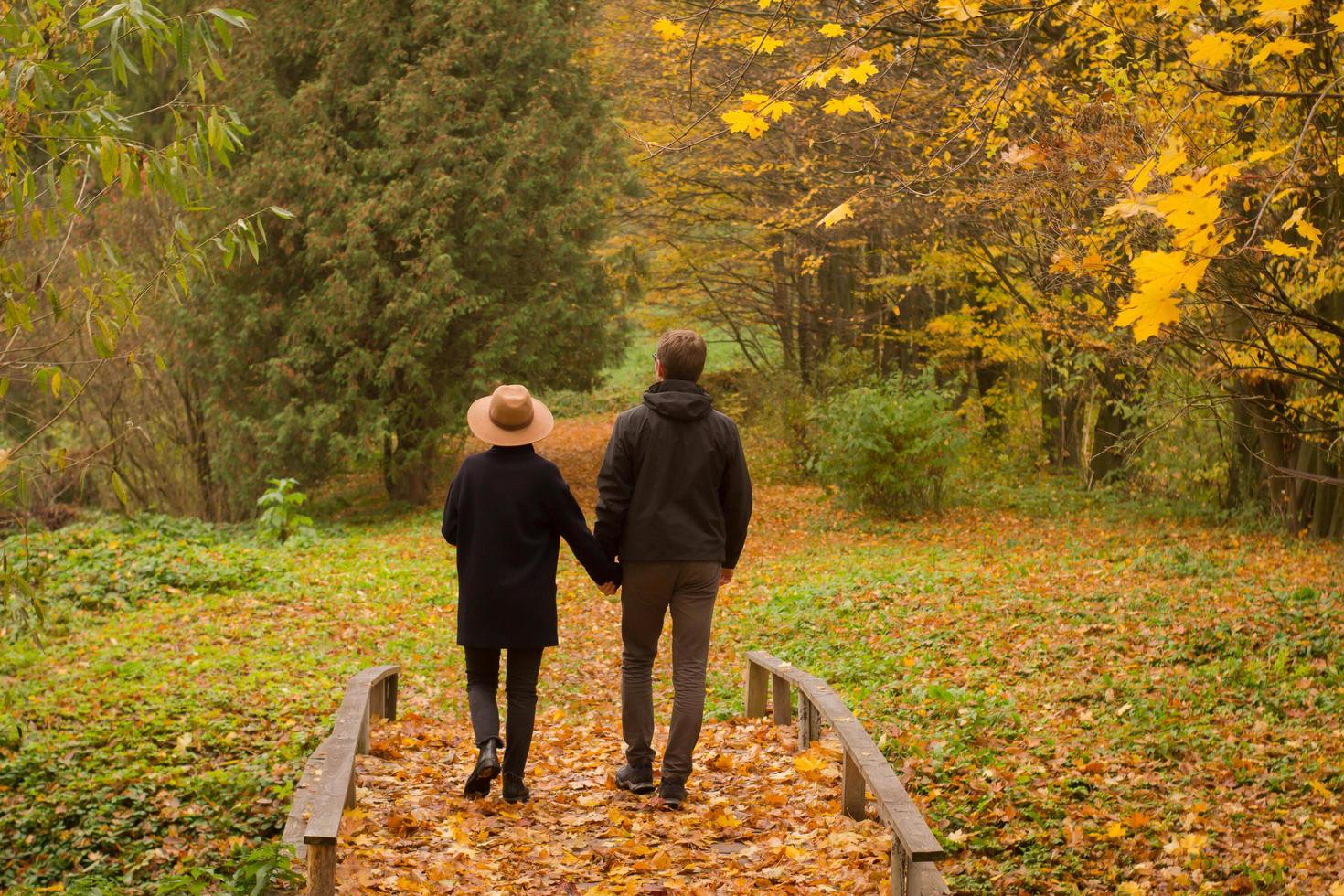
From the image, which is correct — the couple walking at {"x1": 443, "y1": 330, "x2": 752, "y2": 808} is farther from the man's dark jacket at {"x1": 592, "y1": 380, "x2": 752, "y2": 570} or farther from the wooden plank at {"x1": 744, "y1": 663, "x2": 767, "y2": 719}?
the wooden plank at {"x1": 744, "y1": 663, "x2": 767, "y2": 719}

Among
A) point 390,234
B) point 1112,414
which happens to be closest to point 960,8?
point 1112,414

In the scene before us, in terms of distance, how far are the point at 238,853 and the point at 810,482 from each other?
18.7 metres

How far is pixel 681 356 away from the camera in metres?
5.95

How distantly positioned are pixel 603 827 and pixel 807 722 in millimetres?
1624

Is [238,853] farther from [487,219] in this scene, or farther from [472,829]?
[487,219]

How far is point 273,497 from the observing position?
18.1 metres

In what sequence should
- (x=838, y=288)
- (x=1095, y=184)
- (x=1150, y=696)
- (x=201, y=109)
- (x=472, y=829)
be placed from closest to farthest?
(x=201, y=109) < (x=472, y=829) < (x=1095, y=184) < (x=1150, y=696) < (x=838, y=288)

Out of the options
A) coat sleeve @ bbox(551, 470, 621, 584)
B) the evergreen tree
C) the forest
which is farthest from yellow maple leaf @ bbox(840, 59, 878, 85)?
the evergreen tree

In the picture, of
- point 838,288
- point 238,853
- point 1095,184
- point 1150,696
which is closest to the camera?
point 238,853

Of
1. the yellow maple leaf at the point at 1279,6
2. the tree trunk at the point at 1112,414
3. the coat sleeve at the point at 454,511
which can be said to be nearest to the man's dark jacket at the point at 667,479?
the coat sleeve at the point at 454,511

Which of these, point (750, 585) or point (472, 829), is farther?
point (750, 585)

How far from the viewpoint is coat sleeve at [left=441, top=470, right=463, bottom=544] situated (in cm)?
606

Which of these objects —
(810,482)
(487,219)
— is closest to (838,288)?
(810,482)

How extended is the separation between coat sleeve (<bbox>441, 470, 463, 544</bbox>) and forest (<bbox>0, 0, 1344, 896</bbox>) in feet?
4.56
